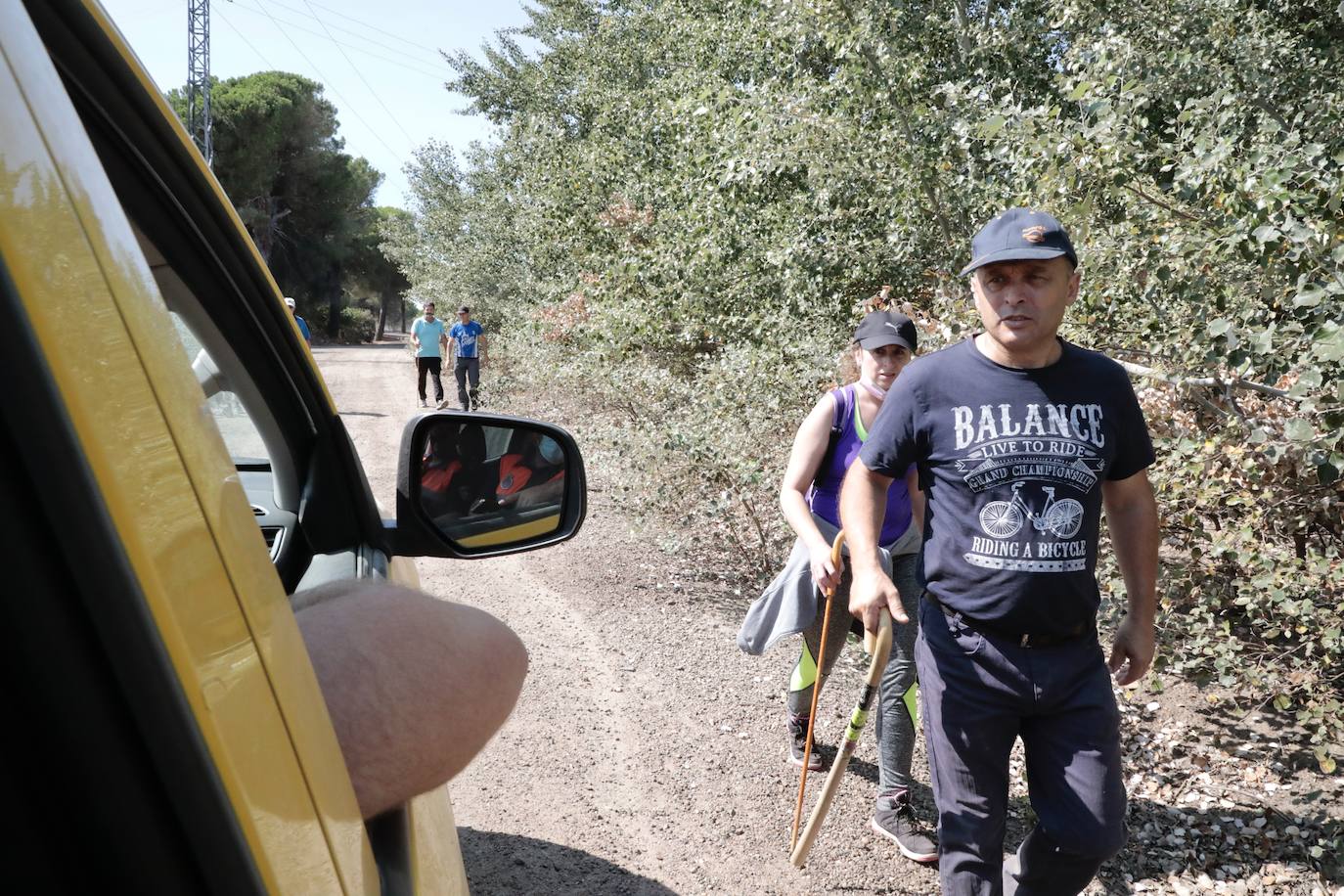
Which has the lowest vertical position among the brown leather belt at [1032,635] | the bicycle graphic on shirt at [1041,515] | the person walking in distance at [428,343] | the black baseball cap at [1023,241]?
the person walking in distance at [428,343]

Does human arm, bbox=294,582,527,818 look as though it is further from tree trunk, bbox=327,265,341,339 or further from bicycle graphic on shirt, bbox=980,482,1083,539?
tree trunk, bbox=327,265,341,339

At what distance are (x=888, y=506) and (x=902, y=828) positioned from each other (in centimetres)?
127

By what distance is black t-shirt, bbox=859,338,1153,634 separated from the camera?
2711mm

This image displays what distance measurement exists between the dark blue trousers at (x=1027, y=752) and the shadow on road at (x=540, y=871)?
4.61 ft

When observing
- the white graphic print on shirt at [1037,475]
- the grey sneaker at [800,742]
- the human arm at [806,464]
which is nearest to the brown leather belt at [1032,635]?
the white graphic print on shirt at [1037,475]

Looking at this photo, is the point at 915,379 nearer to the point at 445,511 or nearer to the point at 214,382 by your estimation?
the point at 445,511

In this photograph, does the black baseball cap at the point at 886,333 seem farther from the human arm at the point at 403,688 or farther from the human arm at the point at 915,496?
the human arm at the point at 403,688

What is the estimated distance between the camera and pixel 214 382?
1725mm

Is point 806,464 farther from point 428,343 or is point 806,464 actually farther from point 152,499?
point 428,343

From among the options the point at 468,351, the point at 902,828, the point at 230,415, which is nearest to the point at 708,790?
the point at 902,828

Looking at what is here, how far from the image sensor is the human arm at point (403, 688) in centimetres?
96

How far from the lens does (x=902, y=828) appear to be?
4102 mm

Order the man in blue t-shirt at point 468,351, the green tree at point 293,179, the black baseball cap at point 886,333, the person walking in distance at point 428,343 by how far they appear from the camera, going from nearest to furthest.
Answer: the black baseball cap at point 886,333
the man in blue t-shirt at point 468,351
the person walking in distance at point 428,343
the green tree at point 293,179

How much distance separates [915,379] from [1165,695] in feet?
12.1
